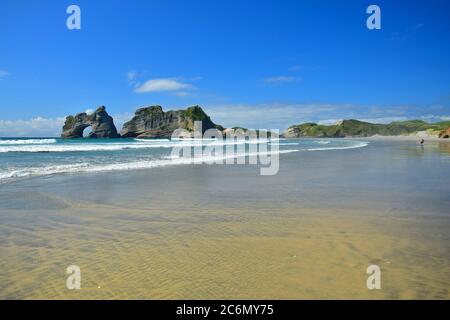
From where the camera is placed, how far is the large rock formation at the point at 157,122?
472 ft

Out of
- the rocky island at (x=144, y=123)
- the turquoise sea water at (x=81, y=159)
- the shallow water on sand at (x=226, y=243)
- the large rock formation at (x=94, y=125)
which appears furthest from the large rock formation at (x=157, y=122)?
the shallow water on sand at (x=226, y=243)

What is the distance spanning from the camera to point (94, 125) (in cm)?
13325

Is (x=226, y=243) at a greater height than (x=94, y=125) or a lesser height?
lesser

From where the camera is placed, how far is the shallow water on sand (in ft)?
12.6

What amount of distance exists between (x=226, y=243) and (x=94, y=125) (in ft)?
457

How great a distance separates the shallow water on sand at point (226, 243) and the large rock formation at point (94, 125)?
131 meters

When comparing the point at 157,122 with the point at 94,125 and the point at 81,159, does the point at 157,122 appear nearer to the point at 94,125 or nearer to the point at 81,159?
the point at 94,125

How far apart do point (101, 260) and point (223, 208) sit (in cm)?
394

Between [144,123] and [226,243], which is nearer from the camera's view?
[226,243]

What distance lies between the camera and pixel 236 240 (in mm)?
5559

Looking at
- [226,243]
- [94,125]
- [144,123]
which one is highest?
[144,123]

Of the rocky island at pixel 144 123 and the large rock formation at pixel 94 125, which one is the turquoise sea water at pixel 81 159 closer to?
the large rock formation at pixel 94 125

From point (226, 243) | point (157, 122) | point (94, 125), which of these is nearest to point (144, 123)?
point (157, 122)
